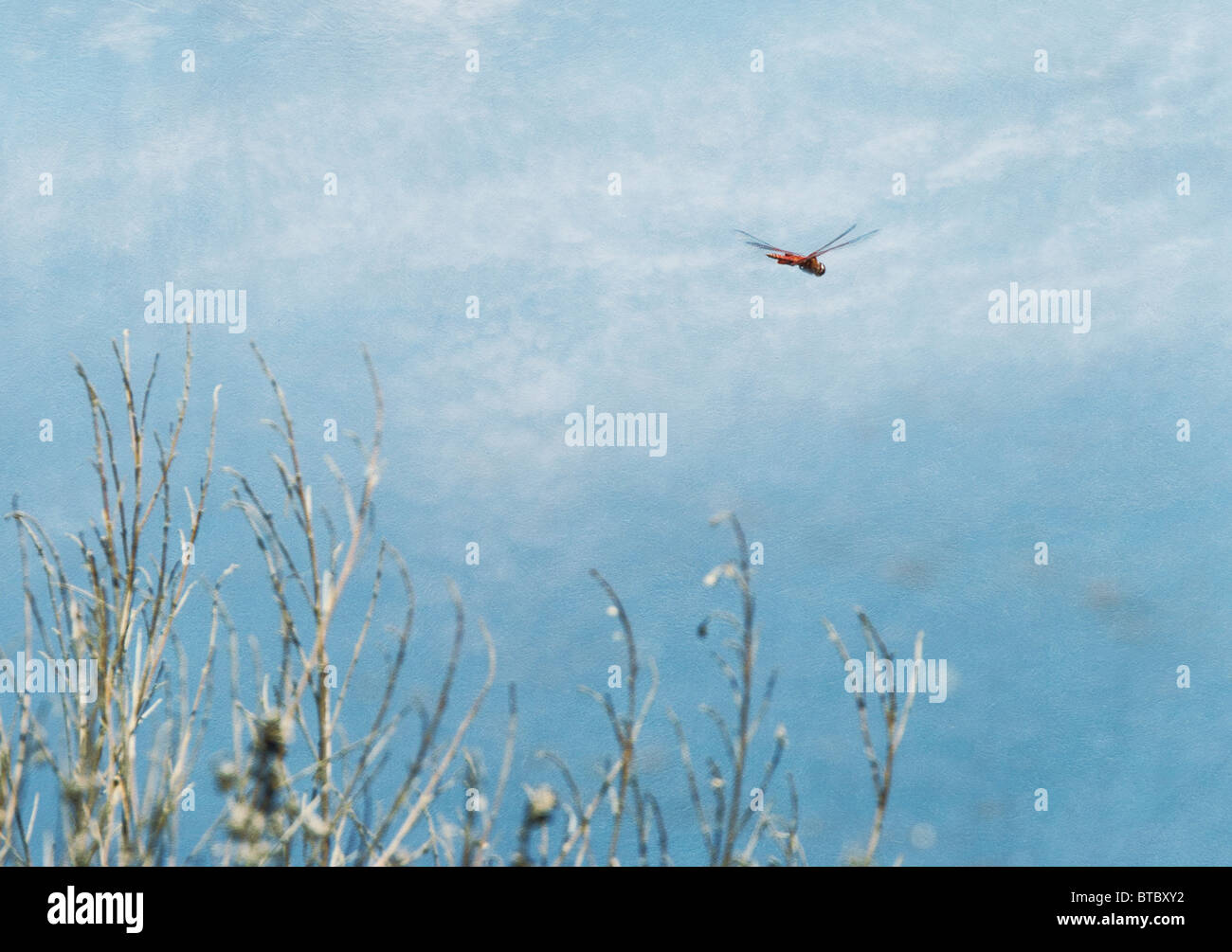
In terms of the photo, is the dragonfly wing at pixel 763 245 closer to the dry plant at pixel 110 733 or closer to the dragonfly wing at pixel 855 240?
the dragonfly wing at pixel 855 240

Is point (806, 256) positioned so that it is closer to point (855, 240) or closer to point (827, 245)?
point (827, 245)

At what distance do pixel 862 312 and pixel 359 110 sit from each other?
2.22 meters

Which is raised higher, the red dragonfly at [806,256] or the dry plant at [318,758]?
the red dragonfly at [806,256]

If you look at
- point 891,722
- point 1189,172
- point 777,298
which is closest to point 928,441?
point 777,298

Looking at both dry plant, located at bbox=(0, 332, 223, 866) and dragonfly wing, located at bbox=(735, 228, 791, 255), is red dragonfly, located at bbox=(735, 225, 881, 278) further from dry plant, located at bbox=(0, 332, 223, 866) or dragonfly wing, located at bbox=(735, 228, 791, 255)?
dry plant, located at bbox=(0, 332, 223, 866)

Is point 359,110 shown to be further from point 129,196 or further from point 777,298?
point 777,298

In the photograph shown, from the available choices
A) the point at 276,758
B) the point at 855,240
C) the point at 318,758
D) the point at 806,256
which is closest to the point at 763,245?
the point at 806,256

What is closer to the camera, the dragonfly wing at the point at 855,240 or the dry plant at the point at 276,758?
the dry plant at the point at 276,758

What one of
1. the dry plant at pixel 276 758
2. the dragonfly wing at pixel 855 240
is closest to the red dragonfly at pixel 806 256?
the dragonfly wing at pixel 855 240

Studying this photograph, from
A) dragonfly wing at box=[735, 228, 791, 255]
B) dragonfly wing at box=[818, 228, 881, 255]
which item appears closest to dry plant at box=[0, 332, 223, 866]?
dragonfly wing at box=[735, 228, 791, 255]

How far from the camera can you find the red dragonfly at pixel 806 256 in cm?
418

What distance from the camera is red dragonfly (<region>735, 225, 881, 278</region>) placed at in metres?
4.18

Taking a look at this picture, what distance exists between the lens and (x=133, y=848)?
4.84 ft

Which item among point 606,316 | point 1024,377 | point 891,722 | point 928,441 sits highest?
point 606,316
